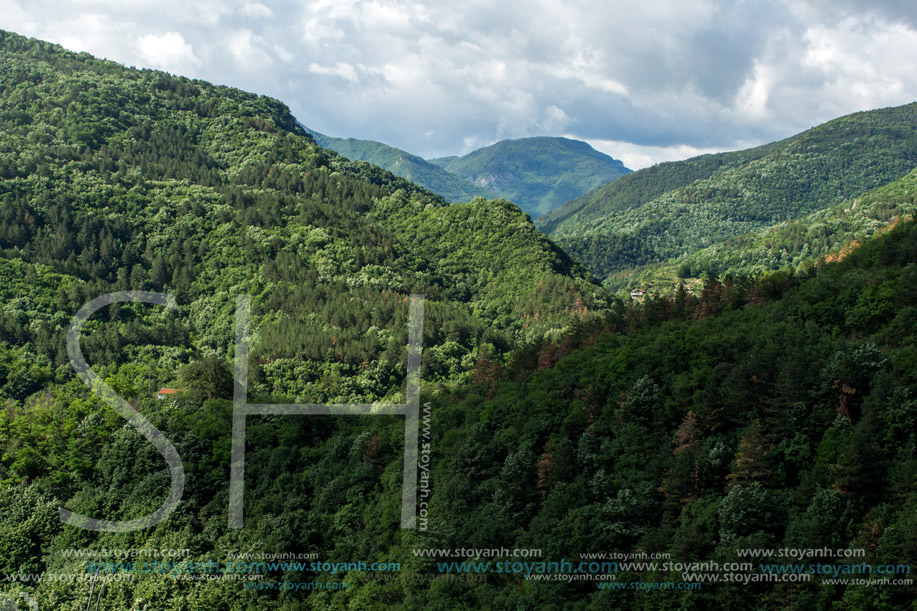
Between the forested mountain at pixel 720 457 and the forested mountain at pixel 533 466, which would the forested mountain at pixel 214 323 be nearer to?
the forested mountain at pixel 533 466

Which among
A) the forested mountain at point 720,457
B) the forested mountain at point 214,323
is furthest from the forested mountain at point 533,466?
the forested mountain at point 214,323

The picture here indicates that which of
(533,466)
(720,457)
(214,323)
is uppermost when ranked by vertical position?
(214,323)

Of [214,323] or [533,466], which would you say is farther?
[214,323]

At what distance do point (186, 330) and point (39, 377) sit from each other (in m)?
29.5

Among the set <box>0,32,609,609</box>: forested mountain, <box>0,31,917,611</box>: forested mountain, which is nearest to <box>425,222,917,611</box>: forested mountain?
<box>0,31,917,611</box>: forested mountain

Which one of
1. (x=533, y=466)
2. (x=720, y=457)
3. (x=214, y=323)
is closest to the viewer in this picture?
(x=720, y=457)

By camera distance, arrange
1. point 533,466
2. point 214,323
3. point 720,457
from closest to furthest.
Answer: point 720,457 → point 533,466 → point 214,323

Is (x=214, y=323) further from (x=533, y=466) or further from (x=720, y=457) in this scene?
(x=720, y=457)

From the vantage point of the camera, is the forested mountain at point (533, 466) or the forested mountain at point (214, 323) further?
the forested mountain at point (214, 323)

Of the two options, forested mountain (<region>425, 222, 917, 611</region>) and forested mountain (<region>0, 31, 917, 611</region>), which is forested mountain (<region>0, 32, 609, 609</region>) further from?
forested mountain (<region>425, 222, 917, 611</region>)

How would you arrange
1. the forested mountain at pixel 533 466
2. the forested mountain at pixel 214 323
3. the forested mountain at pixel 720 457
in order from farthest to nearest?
1. the forested mountain at pixel 214 323
2. the forested mountain at pixel 533 466
3. the forested mountain at pixel 720 457

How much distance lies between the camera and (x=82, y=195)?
16462 cm

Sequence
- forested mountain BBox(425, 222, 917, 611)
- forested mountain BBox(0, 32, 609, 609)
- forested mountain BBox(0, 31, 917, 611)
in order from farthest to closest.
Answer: forested mountain BBox(0, 32, 609, 609)
forested mountain BBox(0, 31, 917, 611)
forested mountain BBox(425, 222, 917, 611)

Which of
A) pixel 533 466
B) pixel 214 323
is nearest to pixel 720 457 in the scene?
pixel 533 466
